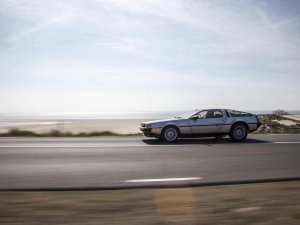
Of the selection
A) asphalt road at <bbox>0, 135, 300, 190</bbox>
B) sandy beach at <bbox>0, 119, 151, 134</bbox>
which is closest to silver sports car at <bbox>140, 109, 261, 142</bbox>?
asphalt road at <bbox>0, 135, 300, 190</bbox>

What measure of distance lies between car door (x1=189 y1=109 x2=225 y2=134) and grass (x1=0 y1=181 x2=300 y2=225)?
871 centimetres

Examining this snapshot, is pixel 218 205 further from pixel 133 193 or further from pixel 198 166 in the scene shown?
pixel 198 166

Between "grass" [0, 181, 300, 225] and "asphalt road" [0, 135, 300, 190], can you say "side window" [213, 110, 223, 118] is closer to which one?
"asphalt road" [0, 135, 300, 190]

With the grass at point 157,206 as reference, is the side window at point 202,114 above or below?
above

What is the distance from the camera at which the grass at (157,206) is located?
4.12 metres

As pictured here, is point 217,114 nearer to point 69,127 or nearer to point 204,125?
point 204,125

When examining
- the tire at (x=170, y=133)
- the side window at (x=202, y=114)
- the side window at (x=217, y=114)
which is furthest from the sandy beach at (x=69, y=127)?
the side window at (x=217, y=114)

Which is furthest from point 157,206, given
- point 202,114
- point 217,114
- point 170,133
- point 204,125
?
point 217,114

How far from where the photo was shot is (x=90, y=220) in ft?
13.5

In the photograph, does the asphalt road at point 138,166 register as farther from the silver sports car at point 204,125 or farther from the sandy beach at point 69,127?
the sandy beach at point 69,127

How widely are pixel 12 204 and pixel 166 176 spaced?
132 inches

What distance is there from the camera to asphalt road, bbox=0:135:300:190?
6812 mm

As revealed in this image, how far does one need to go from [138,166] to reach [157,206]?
12.8 ft

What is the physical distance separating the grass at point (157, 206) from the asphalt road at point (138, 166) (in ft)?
3.09
